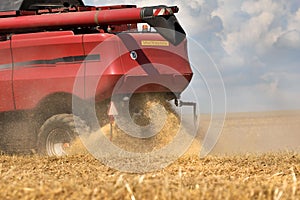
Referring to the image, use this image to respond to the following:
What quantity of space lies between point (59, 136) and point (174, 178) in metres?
4.72

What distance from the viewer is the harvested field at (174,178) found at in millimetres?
4247

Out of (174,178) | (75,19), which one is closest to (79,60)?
(75,19)

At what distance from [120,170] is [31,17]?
4.21 meters

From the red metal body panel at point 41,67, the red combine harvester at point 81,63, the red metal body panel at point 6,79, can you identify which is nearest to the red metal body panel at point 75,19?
the red combine harvester at point 81,63

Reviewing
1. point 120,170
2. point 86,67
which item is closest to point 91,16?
point 86,67

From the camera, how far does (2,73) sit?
33.3 feet

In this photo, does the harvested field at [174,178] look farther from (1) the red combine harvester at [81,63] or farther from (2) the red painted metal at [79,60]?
(2) the red painted metal at [79,60]

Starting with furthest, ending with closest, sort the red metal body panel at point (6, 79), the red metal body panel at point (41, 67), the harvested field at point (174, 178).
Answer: the red metal body panel at point (6, 79) → the red metal body panel at point (41, 67) → the harvested field at point (174, 178)

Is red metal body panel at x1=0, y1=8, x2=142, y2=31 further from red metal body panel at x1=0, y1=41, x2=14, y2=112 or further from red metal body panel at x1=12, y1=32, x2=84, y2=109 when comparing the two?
red metal body panel at x1=0, y1=41, x2=14, y2=112

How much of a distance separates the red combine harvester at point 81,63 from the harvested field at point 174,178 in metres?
1.09

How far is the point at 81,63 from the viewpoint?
31.4 ft

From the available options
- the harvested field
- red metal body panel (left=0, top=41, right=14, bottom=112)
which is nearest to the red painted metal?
red metal body panel (left=0, top=41, right=14, bottom=112)

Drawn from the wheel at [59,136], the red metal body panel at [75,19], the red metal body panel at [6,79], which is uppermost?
the red metal body panel at [75,19]

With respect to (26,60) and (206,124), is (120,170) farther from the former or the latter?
(206,124)
